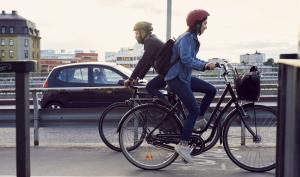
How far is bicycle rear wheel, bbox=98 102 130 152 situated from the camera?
7.12 m

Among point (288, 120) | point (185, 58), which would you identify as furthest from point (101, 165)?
point (288, 120)

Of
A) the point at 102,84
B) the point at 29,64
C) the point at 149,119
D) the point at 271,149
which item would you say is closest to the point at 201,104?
the point at 149,119

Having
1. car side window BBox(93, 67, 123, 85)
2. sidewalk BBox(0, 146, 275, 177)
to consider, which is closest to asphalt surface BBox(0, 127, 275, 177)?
sidewalk BBox(0, 146, 275, 177)

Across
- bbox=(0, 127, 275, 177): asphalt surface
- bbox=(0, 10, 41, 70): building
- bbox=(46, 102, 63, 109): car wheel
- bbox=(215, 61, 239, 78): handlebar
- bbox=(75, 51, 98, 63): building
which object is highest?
bbox=(0, 10, 41, 70): building

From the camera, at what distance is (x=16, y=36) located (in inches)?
3949

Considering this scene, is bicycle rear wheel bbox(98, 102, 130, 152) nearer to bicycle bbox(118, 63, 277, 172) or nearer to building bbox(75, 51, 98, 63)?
bicycle bbox(118, 63, 277, 172)

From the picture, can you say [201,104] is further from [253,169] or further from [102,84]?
[102,84]

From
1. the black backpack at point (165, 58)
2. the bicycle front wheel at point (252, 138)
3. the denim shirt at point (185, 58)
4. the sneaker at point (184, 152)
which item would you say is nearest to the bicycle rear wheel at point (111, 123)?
the black backpack at point (165, 58)

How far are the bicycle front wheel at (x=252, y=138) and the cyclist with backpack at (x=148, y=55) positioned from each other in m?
1.05

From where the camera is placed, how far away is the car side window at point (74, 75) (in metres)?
12.6

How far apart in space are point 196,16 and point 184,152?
4.84 feet

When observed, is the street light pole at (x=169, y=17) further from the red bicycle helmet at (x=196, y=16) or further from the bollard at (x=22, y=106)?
the bollard at (x=22, y=106)

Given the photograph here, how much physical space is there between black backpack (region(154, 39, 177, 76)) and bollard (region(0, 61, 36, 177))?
2.62 m

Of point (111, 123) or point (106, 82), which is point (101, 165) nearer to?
point (111, 123)
